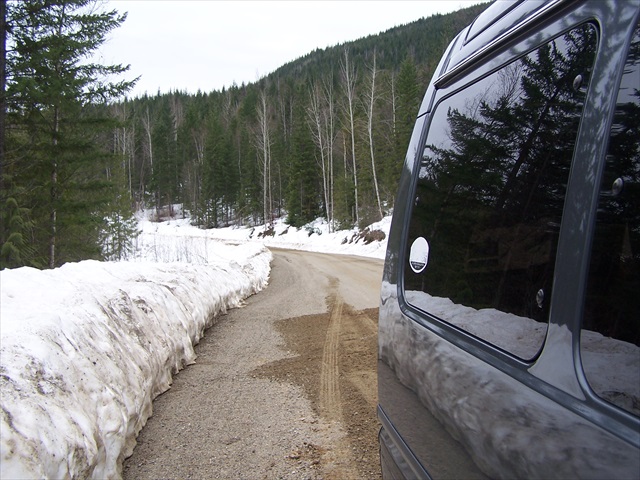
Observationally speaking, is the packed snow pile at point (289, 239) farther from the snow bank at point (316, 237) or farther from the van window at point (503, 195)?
the van window at point (503, 195)

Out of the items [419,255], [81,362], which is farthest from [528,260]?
[81,362]

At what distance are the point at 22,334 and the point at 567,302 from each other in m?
2.99

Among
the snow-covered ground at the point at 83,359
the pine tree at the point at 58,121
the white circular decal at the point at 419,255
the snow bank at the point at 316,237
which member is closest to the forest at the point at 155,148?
the pine tree at the point at 58,121

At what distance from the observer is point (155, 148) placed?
73.4 m

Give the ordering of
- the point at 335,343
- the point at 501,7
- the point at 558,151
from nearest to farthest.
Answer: the point at 558,151, the point at 501,7, the point at 335,343

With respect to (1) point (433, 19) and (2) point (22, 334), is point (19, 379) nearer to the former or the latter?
(2) point (22, 334)

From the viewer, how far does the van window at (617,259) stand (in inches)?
35.0

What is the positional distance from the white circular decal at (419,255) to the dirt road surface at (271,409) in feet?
5.33

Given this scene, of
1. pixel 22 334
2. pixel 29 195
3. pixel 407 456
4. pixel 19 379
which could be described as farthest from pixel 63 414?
pixel 29 195

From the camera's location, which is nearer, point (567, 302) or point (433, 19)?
point (567, 302)

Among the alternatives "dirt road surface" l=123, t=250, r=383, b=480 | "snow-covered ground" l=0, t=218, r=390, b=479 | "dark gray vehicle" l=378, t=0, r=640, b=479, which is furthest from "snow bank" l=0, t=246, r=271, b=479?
"dark gray vehicle" l=378, t=0, r=640, b=479

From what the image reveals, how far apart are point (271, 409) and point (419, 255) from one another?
254 cm

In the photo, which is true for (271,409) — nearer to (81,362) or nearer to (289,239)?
(81,362)

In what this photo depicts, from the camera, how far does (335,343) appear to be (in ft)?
18.7
